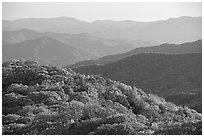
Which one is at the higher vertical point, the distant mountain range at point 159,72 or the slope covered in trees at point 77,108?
the slope covered in trees at point 77,108

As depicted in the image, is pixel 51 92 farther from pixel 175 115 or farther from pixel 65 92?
pixel 175 115

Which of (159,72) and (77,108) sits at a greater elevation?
(77,108)

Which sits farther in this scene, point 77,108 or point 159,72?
point 159,72

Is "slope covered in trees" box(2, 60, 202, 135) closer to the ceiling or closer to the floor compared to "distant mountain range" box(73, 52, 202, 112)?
closer to the ceiling

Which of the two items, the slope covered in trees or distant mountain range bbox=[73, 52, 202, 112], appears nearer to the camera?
the slope covered in trees

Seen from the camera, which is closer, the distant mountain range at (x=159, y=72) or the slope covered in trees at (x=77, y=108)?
the slope covered in trees at (x=77, y=108)
